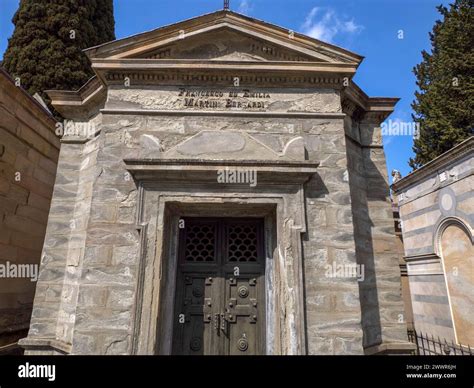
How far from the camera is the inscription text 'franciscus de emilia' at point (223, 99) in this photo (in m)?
4.66

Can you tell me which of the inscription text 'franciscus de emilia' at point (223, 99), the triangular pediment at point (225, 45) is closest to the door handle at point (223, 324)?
the inscription text 'franciscus de emilia' at point (223, 99)

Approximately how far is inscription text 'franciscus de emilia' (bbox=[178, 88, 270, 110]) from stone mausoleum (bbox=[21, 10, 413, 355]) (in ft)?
0.08

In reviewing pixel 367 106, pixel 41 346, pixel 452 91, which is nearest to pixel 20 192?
pixel 41 346

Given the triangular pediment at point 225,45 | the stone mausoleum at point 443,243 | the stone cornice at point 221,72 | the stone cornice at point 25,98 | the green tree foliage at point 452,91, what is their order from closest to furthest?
the stone cornice at point 221,72 < the triangular pediment at point 225,45 < the stone cornice at point 25,98 < the stone mausoleum at point 443,243 < the green tree foliage at point 452,91

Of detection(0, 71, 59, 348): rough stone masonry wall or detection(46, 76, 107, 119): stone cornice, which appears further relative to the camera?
detection(0, 71, 59, 348): rough stone masonry wall

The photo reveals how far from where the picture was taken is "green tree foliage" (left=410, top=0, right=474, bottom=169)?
10.7 metres

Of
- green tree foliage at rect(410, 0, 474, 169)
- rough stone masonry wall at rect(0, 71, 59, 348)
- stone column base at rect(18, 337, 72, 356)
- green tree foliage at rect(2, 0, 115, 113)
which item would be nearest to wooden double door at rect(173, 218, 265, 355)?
stone column base at rect(18, 337, 72, 356)

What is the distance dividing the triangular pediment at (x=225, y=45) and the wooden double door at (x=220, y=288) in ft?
8.49

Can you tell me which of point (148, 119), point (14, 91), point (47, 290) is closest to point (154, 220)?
point (148, 119)

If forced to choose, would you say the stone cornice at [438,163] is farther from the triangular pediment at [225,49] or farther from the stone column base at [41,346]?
the stone column base at [41,346]

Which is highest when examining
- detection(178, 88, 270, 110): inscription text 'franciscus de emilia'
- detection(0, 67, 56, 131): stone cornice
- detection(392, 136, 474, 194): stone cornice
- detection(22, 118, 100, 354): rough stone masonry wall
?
detection(0, 67, 56, 131): stone cornice

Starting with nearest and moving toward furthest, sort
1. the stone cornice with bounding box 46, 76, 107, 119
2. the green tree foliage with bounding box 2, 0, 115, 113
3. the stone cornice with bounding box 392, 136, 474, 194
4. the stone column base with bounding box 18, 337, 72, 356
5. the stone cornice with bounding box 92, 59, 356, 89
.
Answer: the stone column base with bounding box 18, 337, 72, 356 → the stone cornice with bounding box 92, 59, 356, 89 → the stone cornice with bounding box 46, 76, 107, 119 → the stone cornice with bounding box 392, 136, 474, 194 → the green tree foliage with bounding box 2, 0, 115, 113

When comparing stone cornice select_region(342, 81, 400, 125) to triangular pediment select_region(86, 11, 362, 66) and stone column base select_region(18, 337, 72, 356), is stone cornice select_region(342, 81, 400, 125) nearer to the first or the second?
triangular pediment select_region(86, 11, 362, 66)
